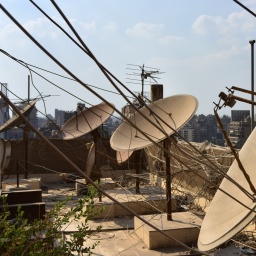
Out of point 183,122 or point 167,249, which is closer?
point 183,122

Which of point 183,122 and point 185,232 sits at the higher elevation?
point 183,122

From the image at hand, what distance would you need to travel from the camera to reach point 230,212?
443cm

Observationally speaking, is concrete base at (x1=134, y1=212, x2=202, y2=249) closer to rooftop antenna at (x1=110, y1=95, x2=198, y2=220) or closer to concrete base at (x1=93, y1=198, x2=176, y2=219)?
rooftop antenna at (x1=110, y1=95, x2=198, y2=220)

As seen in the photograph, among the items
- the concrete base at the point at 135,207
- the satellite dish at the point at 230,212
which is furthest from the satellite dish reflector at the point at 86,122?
the satellite dish at the point at 230,212

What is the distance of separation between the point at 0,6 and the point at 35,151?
50.6 ft

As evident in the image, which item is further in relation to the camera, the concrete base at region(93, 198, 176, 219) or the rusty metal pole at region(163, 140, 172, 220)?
the concrete base at region(93, 198, 176, 219)

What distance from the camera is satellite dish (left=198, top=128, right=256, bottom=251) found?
11.8 feet

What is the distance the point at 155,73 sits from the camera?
1758 centimetres

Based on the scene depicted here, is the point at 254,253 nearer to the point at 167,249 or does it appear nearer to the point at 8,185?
the point at 167,249

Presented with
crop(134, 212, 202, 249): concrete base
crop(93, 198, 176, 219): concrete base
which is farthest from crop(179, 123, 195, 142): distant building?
crop(93, 198, 176, 219): concrete base

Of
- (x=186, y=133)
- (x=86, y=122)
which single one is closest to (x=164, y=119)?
(x=86, y=122)

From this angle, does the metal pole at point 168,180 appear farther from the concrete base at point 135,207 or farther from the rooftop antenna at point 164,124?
the concrete base at point 135,207

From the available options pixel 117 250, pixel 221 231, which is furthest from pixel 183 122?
pixel 221 231

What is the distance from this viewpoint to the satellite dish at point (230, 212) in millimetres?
3584
